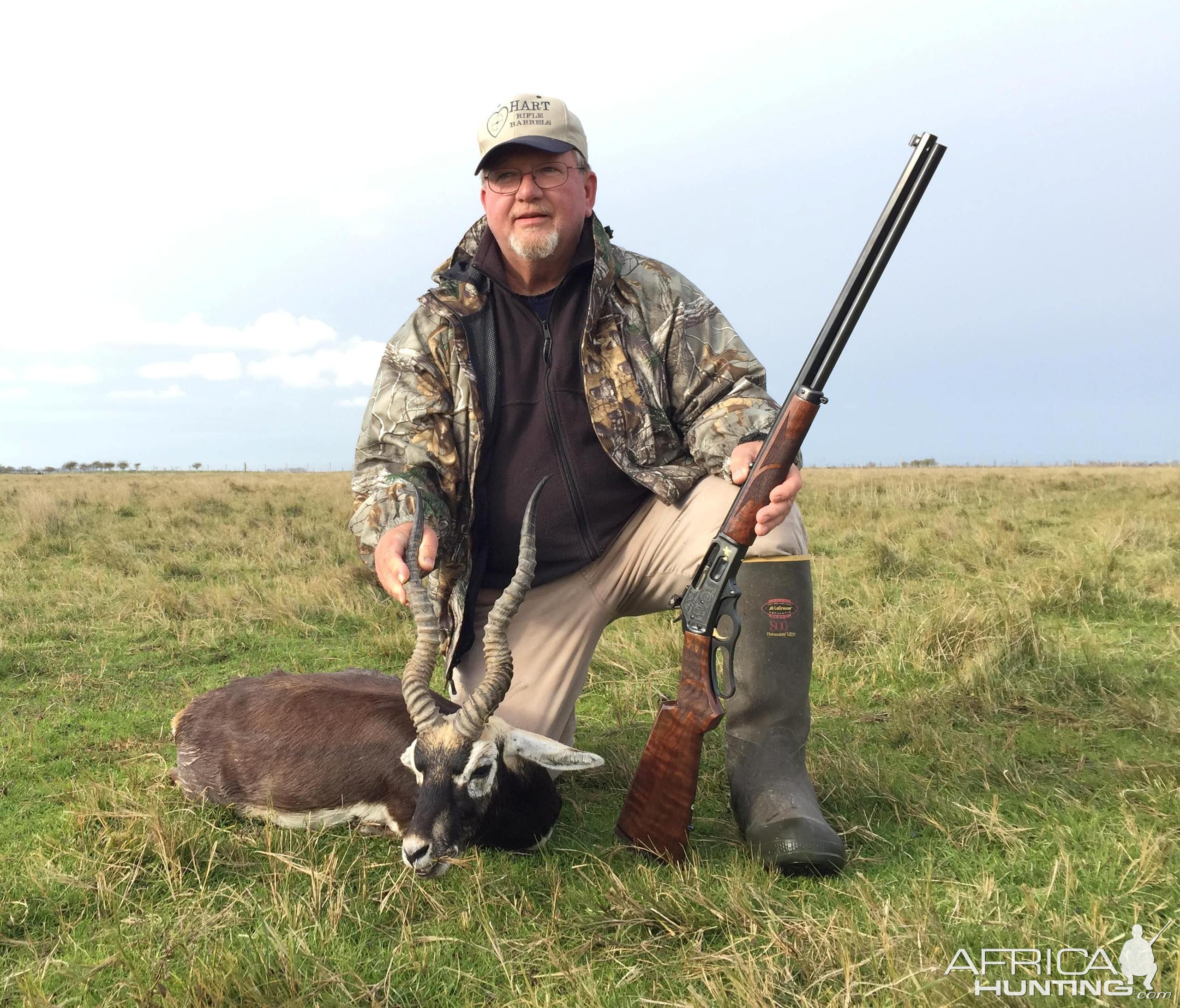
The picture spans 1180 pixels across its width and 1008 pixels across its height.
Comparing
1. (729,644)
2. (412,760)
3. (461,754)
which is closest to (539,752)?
(461,754)

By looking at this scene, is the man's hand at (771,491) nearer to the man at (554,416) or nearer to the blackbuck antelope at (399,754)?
the man at (554,416)

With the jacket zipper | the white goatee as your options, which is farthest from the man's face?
the jacket zipper

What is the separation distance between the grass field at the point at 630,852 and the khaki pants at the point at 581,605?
18.7 inches

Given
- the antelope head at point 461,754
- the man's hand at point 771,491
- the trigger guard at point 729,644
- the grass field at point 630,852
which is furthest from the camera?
the man's hand at point 771,491

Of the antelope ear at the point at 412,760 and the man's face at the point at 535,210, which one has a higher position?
the man's face at the point at 535,210

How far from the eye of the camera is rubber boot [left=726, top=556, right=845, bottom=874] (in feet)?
11.5

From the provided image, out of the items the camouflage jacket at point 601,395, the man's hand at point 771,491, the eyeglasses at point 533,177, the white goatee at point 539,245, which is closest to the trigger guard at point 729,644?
the man's hand at point 771,491

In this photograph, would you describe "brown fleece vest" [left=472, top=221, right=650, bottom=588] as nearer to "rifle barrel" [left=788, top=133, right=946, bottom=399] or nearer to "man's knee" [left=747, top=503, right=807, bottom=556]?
"man's knee" [left=747, top=503, right=807, bottom=556]

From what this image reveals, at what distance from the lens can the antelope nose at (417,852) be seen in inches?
117

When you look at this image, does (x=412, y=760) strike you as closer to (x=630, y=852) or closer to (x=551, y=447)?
(x=630, y=852)

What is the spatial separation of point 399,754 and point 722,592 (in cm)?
144

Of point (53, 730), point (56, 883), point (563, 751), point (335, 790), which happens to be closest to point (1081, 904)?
point (563, 751)

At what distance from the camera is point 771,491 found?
3.53m

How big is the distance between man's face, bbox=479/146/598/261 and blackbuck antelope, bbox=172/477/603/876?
1300 millimetres
